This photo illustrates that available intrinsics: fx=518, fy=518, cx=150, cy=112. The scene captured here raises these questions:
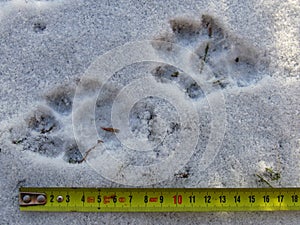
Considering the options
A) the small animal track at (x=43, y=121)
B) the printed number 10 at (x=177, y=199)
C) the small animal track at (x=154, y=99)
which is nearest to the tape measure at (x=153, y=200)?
the printed number 10 at (x=177, y=199)

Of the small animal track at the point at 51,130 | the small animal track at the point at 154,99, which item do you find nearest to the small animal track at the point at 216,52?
the small animal track at the point at 154,99

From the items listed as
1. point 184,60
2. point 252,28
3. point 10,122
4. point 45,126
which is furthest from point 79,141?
point 252,28

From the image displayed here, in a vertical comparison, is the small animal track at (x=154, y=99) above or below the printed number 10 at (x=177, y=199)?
above

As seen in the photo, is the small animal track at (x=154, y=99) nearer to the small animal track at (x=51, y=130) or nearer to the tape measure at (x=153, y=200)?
the small animal track at (x=51, y=130)

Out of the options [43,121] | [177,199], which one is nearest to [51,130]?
[43,121]

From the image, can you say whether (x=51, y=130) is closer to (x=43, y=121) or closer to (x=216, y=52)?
(x=43, y=121)

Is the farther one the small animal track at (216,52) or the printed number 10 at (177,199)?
the small animal track at (216,52)

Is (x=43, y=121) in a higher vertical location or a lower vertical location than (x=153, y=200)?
higher

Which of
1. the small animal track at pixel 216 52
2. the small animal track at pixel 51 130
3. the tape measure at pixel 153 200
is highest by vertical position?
the small animal track at pixel 216 52

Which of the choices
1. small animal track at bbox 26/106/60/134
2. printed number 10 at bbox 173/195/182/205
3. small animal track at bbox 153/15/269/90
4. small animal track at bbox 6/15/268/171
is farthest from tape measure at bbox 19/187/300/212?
small animal track at bbox 153/15/269/90

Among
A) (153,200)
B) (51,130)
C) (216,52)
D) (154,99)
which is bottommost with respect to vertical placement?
(153,200)
